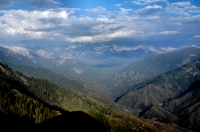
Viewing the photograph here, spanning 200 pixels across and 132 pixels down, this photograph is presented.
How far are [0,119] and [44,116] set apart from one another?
129 ft

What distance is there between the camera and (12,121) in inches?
6791

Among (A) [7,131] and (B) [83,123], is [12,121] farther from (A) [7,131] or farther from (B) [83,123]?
(B) [83,123]

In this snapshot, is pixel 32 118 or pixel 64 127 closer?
pixel 64 127

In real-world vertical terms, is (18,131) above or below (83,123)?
below

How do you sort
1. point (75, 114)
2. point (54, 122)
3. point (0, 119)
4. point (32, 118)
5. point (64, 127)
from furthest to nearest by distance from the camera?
point (32, 118), point (0, 119), point (75, 114), point (54, 122), point (64, 127)

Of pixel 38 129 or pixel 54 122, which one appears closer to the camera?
pixel 38 129

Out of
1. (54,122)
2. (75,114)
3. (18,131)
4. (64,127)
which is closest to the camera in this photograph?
(64,127)

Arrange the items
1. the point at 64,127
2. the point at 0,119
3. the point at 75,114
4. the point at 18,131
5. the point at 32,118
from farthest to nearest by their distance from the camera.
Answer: the point at 32,118, the point at 0,119, the point at 18,131, the point at 75,114, the point at 64,127

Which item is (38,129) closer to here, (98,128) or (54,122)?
(54,122)

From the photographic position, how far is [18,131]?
441 ft

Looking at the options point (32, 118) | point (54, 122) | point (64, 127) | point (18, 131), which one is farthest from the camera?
point (32, 118)

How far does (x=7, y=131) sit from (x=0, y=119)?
3413 cm

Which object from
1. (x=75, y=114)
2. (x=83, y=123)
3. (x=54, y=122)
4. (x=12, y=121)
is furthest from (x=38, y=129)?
(x=12, y=121)

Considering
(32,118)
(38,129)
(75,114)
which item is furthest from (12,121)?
(38,129)
